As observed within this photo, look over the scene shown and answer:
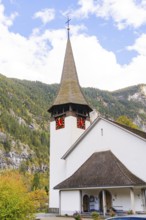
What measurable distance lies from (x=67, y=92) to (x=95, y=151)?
915cm

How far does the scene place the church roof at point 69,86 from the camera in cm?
3684

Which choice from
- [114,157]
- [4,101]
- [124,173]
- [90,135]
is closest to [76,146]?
[90,135]

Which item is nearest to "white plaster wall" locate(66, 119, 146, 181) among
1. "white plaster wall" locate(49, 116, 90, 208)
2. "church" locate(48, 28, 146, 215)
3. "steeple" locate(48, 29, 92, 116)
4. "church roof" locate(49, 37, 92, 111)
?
"church" locate(48, 28, 146, 215)

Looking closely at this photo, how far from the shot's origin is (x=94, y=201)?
28.7 meters

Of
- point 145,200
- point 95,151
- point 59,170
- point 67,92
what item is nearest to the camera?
point 145,200

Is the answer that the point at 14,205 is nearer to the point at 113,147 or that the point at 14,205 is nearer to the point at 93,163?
the point at 93,163

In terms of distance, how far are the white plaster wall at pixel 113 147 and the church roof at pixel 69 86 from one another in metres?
6.01

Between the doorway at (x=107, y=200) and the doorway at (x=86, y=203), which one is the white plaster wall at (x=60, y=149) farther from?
the doorway at (x=107, y=200)

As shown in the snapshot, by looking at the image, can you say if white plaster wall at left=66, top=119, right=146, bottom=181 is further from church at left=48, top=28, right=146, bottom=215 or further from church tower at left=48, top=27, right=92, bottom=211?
church tower at left=48, top=27, right=92, bottom=211

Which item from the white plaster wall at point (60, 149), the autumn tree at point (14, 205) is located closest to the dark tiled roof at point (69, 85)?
the white plaster wall at point (60, 149)

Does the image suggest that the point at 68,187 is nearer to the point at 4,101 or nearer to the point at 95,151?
the point at 95,151

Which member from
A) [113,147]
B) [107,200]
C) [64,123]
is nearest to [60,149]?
[64,123]

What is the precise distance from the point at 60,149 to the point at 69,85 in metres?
7.95

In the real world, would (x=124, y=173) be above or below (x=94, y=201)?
above
